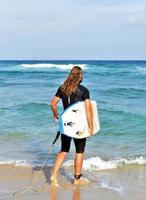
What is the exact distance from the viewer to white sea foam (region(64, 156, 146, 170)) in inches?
331

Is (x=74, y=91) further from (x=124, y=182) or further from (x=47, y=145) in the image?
(x=47, y=145)

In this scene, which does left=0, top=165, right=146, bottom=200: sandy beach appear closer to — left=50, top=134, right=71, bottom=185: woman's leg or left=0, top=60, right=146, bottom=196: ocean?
left=50, top=134, right=71, bottom=185: woman's leg

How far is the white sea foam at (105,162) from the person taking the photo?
841 centimetres

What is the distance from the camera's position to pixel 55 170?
282 inches

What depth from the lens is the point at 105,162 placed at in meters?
8.69

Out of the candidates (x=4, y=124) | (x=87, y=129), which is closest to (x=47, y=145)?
(x=4, y=124)

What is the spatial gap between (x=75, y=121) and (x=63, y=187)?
0.97 metres

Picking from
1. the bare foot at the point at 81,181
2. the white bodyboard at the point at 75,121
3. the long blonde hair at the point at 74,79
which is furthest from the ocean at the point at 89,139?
the long blonde hair at the point at 74,79

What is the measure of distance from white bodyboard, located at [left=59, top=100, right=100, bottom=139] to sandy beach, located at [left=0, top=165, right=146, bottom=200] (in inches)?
30.3

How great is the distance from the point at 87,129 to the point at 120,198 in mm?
1001

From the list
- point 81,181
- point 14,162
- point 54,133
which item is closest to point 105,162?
point 81,181

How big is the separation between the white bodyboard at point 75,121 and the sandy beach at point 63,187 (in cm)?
77

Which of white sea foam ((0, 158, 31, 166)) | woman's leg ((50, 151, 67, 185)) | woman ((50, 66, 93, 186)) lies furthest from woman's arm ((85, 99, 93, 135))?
white sea foam ((0, 158, 31, 166))

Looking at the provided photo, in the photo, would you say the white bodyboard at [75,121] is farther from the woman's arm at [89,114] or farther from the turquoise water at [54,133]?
the turquoise water at [54,133]
